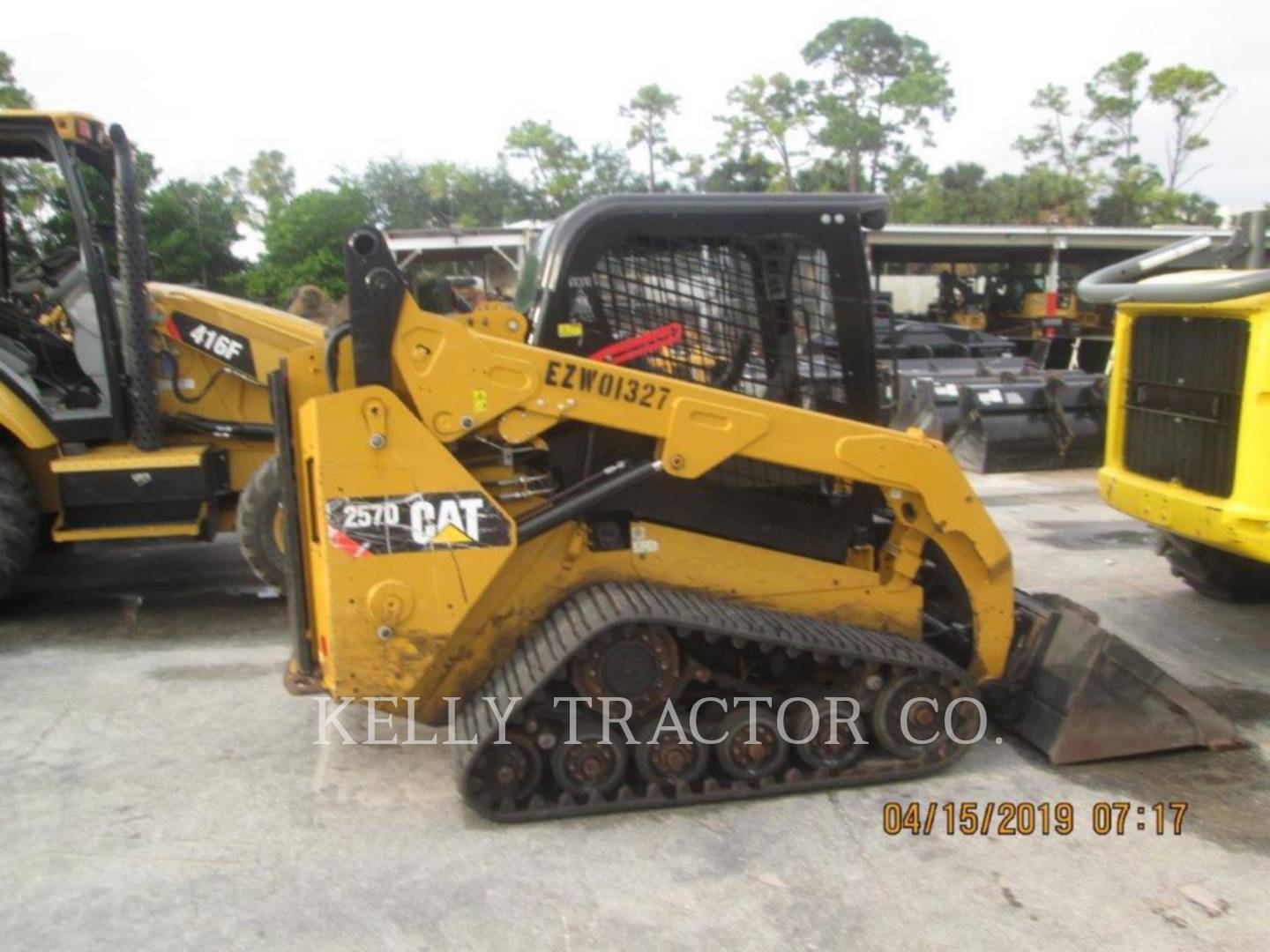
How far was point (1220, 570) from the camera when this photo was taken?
5.89m

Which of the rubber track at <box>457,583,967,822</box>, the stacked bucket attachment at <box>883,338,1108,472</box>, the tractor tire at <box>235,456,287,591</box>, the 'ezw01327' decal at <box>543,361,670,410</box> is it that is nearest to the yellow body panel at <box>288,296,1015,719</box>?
the 'ezw01327' decal at <box>543,361,670,410</box>

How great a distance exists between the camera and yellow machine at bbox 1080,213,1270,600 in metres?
4.37

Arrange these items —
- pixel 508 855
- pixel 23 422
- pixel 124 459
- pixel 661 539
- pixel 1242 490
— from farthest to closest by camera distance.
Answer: pixel 124 459
pixel 23 422
pixel 1242 490
pixel 661 539
pixel 508 855

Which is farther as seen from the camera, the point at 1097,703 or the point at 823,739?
the point at 1097,703

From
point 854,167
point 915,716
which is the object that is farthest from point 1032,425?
point 854,167

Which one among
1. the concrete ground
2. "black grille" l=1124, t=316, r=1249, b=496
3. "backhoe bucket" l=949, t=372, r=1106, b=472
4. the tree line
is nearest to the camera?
the concrete ground

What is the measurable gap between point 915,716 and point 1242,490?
1839 mm

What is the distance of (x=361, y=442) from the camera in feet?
11.0

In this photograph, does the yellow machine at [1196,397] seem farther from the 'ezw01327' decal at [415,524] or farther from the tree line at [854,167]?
the tree line at [854,167]

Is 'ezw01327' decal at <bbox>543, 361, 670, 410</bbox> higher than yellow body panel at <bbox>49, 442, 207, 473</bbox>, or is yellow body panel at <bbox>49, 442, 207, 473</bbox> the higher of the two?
'ezw01327' decal at <bbox>543, 361, 670, 410</bbox>

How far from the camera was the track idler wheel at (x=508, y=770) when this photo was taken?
3.45m
